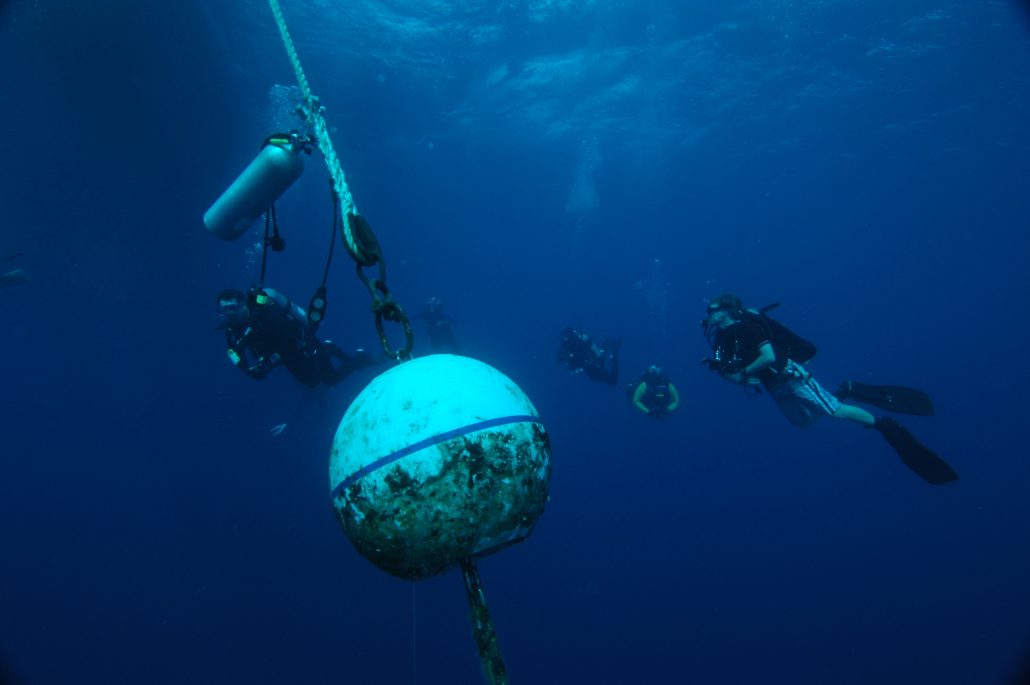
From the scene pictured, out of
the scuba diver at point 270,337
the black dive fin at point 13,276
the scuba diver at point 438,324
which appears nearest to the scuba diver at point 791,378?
the scuba diver at point 270,337

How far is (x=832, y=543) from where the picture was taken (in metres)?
21.7

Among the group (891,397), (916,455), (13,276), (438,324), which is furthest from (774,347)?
(13,276)

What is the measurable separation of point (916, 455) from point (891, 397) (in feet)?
3.17

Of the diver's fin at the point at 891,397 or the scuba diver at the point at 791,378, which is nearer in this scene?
the scuba diver at the point at 791,378

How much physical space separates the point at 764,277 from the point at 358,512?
7886cm

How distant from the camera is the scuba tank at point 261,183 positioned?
3.95 metres

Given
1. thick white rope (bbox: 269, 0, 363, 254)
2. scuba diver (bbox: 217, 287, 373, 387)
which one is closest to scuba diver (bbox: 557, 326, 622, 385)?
scuba diver (bbox: 217, 287, 373, 387)

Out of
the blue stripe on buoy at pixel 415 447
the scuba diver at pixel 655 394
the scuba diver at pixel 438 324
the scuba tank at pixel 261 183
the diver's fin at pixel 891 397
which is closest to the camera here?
the blue stripe on buoy at pixel 415 447

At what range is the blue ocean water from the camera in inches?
608

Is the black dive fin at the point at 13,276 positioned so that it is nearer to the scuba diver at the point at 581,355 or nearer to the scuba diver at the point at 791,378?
the scuba diver at the point at 581,355

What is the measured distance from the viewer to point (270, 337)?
7.25 meters

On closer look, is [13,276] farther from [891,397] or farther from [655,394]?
[891,397]

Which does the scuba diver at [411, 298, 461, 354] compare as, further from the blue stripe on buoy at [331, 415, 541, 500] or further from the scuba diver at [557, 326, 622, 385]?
the blue stripe on buoy at [331, 415, 541, 500]

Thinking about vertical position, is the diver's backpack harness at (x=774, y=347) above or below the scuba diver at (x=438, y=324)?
below
